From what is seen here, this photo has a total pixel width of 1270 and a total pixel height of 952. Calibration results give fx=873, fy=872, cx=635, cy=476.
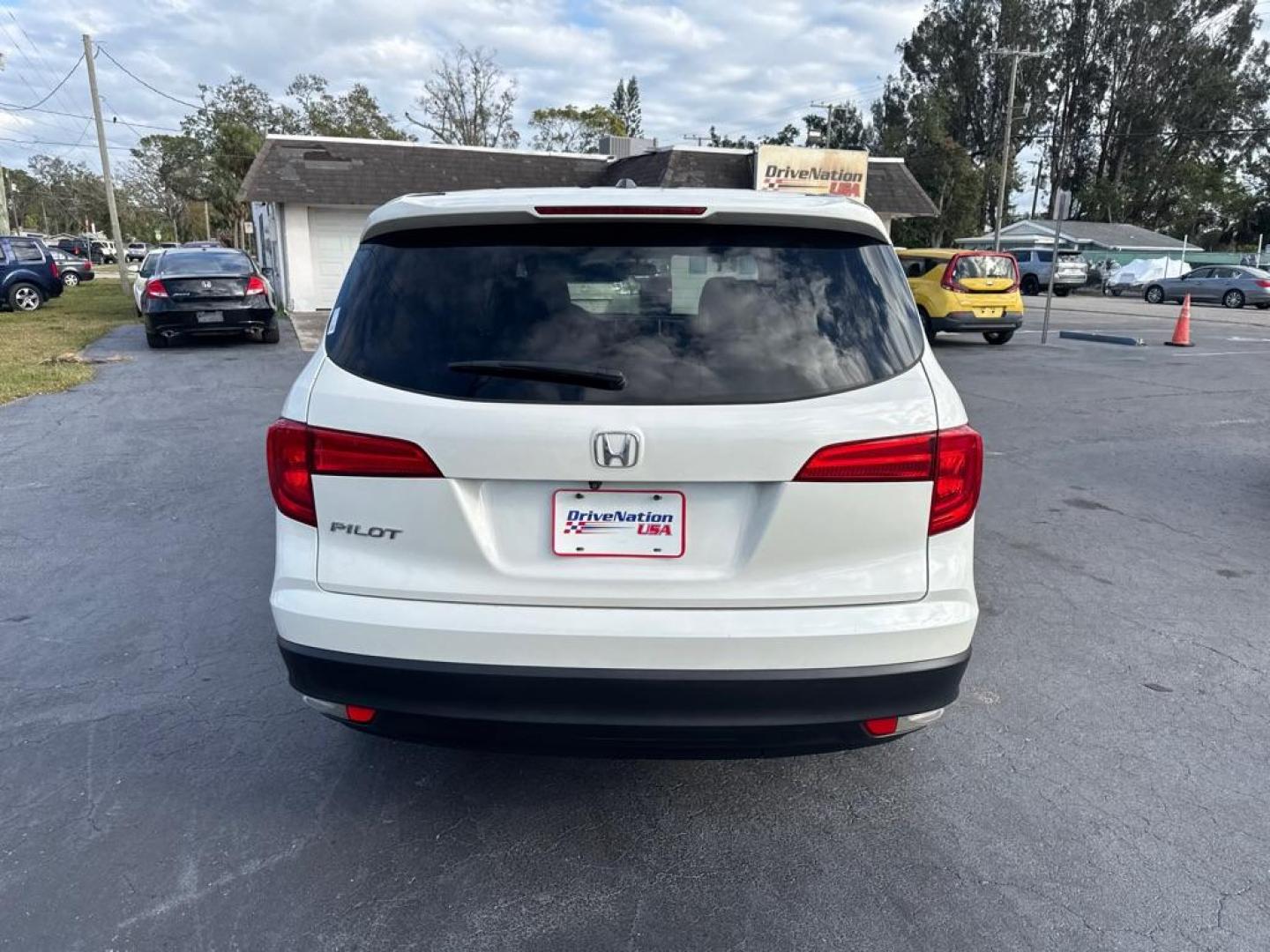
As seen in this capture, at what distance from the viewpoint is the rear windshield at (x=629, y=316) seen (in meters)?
2.27

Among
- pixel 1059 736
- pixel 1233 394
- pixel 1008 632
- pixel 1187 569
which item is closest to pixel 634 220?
pixel 1059 736

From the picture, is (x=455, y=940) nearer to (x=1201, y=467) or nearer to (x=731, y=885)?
(x=731, y=885)

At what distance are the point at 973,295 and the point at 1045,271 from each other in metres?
→ 22.9

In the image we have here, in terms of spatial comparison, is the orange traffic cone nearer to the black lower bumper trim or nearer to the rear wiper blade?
the black lower bumper trim

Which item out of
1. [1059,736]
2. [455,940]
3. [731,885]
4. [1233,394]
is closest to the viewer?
[455,940]

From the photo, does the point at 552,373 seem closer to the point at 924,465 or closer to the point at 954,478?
the point at 924,465

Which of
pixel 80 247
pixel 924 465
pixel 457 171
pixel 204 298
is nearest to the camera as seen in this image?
pixel 924 465

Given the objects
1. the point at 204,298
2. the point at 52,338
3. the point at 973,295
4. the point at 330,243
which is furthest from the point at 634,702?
the point at 330,243

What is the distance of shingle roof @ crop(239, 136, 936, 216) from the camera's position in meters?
22.6

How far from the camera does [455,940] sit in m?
2.25

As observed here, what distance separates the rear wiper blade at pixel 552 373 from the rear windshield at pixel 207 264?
13.4 metres

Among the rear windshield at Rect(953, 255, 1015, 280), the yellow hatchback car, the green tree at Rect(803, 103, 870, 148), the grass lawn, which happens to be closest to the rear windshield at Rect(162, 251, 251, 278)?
the grass lawn

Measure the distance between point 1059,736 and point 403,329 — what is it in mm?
2708

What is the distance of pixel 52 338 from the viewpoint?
1559 cm
